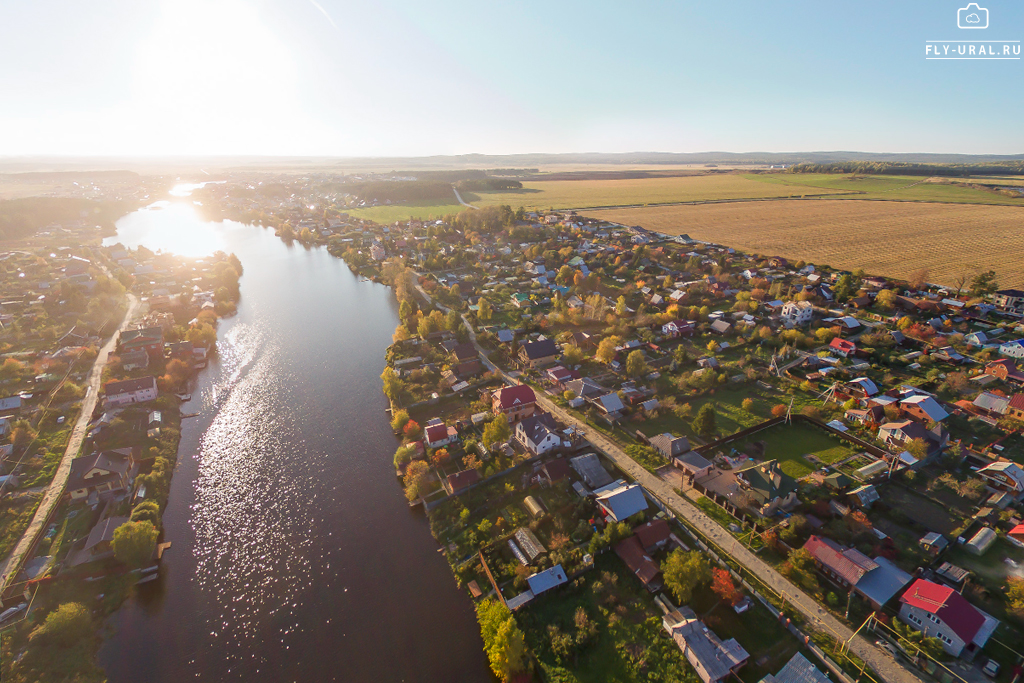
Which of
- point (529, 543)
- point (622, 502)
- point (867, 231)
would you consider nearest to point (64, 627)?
point (529, 543)

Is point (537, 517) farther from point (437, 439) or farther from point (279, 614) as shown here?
point (279, 614)

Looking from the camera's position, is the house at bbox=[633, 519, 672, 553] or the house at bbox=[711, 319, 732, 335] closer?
the house at bbox=[633, 519, 672, 553]

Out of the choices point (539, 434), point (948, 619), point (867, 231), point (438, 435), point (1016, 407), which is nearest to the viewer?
point (948, 619)

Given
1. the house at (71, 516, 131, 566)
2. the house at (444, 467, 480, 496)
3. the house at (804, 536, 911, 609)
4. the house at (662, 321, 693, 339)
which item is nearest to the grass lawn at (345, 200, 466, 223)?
the house at (662, 321, 693, 339)

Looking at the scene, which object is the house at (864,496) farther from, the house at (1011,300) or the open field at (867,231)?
the open field at (867,231)

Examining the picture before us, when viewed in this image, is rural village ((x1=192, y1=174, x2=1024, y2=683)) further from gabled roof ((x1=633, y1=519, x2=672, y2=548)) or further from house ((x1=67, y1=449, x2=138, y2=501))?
house ((x1=67, y1=449, x2=138, y2=501))

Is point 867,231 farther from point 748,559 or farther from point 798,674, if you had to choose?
point 798,674

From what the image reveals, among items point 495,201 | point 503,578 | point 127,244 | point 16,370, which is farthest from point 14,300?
point 495,201
